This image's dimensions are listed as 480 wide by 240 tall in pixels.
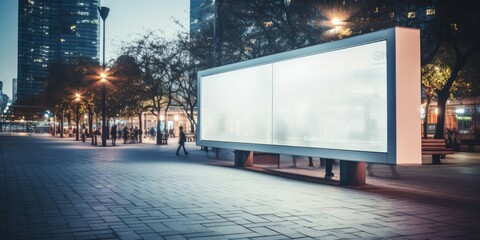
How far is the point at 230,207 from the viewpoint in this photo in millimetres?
7652

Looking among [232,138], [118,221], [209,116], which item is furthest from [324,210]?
[209,116]

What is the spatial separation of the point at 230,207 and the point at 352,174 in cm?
454

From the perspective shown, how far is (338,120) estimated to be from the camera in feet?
35.7

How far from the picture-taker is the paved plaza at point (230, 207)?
5.90 m

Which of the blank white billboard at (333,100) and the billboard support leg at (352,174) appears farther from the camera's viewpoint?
the billboard support leg at (352,174)

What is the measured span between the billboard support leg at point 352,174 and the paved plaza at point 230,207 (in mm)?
269

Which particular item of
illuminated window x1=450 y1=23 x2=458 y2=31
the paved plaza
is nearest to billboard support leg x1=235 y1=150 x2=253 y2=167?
the paved plaza

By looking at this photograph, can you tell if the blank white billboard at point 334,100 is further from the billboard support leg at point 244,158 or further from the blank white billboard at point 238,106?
the billboard support leg at point 244,158

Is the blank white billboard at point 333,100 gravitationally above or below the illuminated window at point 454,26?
below

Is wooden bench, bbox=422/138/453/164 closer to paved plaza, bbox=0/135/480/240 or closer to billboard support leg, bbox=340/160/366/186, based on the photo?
paved plaza, bbox=0/135/480/240

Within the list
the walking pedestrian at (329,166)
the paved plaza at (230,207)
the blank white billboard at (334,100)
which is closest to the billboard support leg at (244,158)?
the blank white billboard at (334,100)

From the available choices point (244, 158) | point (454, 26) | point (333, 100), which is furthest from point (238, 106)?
point (454, 26)

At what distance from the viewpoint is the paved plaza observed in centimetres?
590

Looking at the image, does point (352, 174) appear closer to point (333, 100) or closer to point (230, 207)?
point (333, 100)
